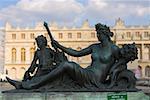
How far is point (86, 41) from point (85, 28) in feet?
9.87

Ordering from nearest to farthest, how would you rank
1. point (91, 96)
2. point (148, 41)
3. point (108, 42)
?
point (91, 96) → point (108, 42) → point (148, 41)

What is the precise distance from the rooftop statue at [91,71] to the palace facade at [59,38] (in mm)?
79677

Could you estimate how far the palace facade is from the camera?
86938 millimetres

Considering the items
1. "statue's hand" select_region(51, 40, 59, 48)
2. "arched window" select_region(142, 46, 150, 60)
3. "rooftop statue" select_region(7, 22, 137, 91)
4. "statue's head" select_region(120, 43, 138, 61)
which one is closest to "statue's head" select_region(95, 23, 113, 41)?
"rooftop statue" select_region(7, 22, 137, 91)

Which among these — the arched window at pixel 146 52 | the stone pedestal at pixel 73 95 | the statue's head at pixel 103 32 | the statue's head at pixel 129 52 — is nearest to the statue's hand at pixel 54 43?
the statue's head at pixel 103 32

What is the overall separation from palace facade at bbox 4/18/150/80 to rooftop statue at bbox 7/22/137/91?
79.7 m

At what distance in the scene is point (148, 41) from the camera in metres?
86.4

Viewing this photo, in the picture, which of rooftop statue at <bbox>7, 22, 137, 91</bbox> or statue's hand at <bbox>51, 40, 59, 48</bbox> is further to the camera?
statue's hand at <bbox>51, 40, 59, 48</bbox>

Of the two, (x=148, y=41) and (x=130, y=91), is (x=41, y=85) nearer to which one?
(x=130, y=91)

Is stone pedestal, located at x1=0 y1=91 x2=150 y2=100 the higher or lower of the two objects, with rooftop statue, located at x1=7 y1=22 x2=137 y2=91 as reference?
lower

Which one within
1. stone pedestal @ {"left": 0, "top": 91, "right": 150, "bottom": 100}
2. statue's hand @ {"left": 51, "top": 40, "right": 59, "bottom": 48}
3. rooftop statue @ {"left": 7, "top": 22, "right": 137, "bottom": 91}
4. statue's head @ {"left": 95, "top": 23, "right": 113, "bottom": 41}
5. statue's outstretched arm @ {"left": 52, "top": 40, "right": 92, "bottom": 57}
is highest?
statue's head @ {"left": 95, "top": 23, "right": 113, "bottom": 41}

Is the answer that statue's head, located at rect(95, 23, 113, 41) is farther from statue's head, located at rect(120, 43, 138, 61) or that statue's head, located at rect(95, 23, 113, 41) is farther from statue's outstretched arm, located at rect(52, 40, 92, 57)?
statue's head, located at rect(120, 43, 138, 61)

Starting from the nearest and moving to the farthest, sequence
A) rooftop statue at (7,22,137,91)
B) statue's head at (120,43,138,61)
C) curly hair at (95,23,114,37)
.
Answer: rooftop statue at (7,22,137,91) → statue's head at (120,43,138,61) → curly hair at (95,23,114,37)

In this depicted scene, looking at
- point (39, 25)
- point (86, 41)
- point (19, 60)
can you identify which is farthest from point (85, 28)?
point (19, 60)
